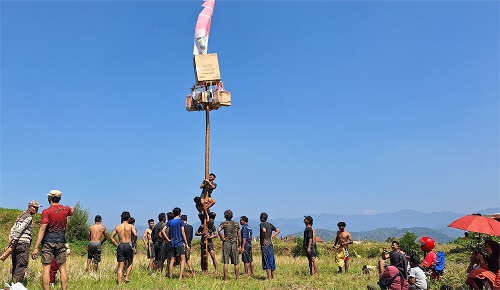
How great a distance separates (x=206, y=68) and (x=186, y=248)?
7.10 meters

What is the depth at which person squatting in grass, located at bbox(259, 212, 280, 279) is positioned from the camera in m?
12.8

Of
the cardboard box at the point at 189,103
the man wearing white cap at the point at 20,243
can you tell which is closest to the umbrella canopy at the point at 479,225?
the man wearing white cap at the point at 20,243

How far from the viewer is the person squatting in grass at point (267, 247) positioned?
12.8 meters

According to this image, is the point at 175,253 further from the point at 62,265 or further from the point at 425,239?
the point at 425,239

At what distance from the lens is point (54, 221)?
865cm

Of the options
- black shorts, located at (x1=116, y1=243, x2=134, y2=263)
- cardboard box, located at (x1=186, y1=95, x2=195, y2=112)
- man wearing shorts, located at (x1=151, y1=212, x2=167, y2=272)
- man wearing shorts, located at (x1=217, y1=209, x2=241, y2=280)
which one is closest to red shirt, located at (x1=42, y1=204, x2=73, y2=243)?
black shorts, located at (x1=116, y1=243, x2=134, y2=263)

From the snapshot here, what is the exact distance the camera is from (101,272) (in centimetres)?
1241

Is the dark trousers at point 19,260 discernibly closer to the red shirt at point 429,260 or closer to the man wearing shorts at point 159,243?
the man wearing shorts at point 159,243

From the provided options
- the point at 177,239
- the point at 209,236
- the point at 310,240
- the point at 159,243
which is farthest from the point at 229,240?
the point at 310,240

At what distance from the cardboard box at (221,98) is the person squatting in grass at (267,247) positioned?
4.86 m

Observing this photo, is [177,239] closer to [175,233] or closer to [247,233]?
[175,233]

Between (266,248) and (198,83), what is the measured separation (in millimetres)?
7039

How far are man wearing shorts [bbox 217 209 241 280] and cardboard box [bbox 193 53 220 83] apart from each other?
18.2 feet

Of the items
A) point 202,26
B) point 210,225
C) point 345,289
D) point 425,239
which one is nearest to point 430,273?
point 425,239
